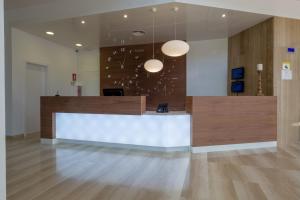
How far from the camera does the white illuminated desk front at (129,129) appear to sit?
4.29 metres

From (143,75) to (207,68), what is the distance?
221 cm

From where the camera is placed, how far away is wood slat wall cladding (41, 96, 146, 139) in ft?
14.1

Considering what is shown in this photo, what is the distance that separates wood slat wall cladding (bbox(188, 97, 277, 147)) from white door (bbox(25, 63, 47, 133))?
489 cm

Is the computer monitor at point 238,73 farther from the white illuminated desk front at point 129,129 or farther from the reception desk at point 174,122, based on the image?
the white illuminated desk front at point 129,129

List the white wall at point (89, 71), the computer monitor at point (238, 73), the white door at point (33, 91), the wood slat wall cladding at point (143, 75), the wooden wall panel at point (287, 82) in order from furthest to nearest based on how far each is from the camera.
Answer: the white wall at point (89, 71) → the wood slat wall cladding at point (143, 75) → the white door at point (33, 91) → the computer monitor at point (238, 73) → the wooden wall panel at point (287, 82)

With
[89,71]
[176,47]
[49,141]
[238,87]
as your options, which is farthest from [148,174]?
[89,71]

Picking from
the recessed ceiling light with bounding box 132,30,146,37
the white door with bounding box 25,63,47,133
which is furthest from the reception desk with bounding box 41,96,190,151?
the recessed ceiling light with bounding box 132,30,146,37

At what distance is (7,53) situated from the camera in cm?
556

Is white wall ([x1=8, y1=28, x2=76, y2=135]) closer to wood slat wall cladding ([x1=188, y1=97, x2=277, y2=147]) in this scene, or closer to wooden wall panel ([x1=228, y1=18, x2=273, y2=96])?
wood slat wall cladding ([x1=188, y1=97, x2=277, y2=147])

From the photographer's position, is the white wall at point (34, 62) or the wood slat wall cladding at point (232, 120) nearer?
the wood slat wall cladding at point (232, 120)

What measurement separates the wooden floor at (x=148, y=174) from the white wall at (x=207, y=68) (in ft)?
9.67

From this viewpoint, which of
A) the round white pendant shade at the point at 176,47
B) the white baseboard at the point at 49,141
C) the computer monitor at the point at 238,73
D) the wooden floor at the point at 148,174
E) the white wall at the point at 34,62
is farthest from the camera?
the computer monitor at the point at 238,73

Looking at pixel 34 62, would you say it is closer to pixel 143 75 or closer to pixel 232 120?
pixel 143 75

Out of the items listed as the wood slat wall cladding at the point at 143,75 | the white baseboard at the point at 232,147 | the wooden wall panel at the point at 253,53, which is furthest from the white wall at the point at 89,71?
the white baseboard at the point at 232,147
